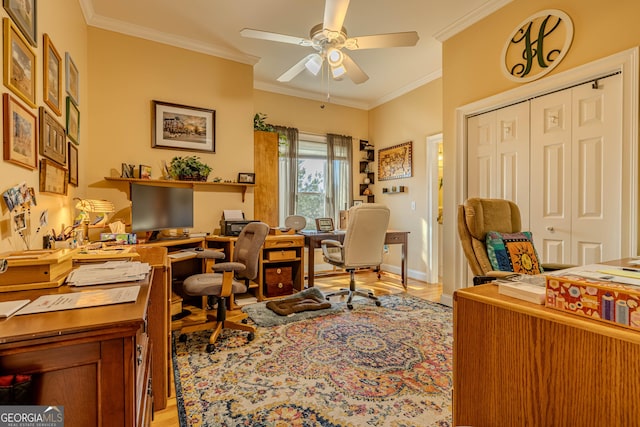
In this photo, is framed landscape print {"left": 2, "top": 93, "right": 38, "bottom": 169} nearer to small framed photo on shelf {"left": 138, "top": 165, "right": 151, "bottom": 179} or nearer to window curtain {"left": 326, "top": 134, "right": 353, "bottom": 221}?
small framed photo on shelf {"left": 138, "top": 165, "right": 151, "bottom": 179}

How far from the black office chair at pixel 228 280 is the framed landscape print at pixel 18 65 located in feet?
4.44

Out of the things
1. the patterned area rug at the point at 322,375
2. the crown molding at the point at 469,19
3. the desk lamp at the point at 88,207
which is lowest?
the patterned area rug at the point at 322,375

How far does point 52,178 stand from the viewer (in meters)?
1.79

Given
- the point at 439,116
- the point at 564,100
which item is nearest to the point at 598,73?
the point at 564,100

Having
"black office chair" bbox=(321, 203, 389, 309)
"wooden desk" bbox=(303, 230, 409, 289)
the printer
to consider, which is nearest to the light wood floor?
"wooden desk" bbox=(303, 230, 409, 289)

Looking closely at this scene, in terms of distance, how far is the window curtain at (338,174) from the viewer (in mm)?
4922

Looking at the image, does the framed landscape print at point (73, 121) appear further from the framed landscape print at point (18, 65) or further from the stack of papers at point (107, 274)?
the stack of papers at point (107, 274)

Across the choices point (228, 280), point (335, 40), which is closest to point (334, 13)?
point (335, 40)

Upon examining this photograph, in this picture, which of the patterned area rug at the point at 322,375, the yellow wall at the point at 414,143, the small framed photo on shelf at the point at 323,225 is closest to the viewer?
the patterned area rug at the point at 322,375

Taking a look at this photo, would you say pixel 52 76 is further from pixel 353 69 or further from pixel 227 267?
pixel 353 69

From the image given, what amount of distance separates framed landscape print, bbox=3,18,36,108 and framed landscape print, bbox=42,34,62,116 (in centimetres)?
18

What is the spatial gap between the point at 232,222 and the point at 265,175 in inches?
36.9

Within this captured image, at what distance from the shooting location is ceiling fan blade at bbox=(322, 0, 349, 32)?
2.03 meters

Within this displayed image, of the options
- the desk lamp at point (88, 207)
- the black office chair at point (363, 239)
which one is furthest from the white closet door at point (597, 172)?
the desk lamp at point (88, 207)
